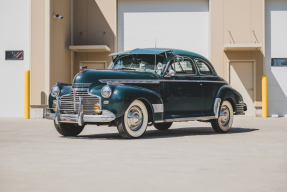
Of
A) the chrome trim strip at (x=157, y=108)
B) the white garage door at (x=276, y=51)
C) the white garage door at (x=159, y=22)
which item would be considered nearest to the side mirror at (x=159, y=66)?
the chrome trim strip at (x=157, y=108)

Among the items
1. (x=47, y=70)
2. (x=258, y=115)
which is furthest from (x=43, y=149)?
(x=258, y=115)

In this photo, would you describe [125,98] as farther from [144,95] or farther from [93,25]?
[93,25]

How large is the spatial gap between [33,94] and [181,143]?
37.6ft

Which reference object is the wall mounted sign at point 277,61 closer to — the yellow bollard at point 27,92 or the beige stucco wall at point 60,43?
the beige stucco wall at point 60,43

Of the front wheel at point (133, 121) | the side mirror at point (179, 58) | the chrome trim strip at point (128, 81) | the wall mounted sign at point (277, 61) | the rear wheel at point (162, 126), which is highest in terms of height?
the wall mounted sign at point (277, 61)

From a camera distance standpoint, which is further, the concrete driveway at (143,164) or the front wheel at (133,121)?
the front wheel at (133,121)

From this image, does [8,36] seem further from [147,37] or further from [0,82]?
[147,37]

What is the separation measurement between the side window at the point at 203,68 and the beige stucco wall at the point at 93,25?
11164mm

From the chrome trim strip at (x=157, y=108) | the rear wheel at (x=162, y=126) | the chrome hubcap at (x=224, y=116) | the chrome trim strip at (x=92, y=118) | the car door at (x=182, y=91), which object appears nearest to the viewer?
the chrome trim strip at (x=92, y=118)

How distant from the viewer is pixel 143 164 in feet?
21.0

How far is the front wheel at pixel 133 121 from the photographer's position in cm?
944

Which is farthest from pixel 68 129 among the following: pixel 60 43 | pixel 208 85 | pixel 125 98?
pixel 60 43

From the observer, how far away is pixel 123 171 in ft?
19.1

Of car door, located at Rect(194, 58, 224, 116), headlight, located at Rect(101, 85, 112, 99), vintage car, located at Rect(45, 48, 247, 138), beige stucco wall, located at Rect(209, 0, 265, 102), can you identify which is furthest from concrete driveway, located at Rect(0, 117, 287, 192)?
beige stucco wall, located at Rect(209, 0, 265, 102)
